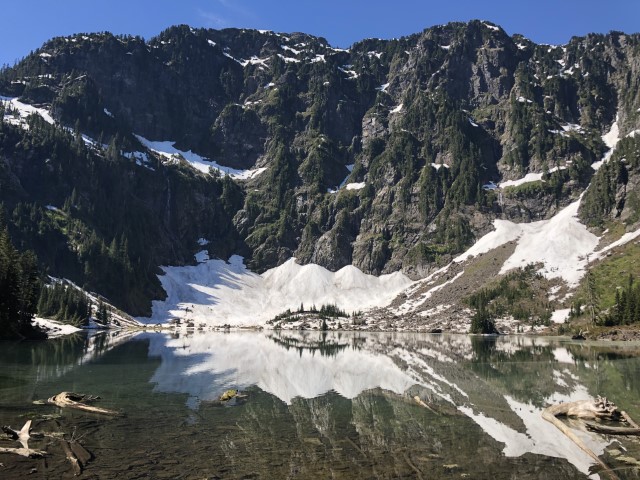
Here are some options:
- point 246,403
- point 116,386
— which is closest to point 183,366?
point 116,386

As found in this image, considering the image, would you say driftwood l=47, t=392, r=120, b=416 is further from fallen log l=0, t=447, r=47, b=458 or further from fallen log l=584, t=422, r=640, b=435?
fallen log l=584, t=422, r=640, b=435

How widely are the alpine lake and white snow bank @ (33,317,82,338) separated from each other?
65594mm

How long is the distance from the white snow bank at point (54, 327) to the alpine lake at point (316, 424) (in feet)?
215

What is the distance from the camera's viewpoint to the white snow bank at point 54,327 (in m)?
110

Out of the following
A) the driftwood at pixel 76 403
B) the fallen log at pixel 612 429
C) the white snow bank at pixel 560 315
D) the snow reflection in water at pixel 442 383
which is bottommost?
the snow reflection in water at pixel 442 383

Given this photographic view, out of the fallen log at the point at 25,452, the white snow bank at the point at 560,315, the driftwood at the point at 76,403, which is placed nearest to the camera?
the fallen log at the point at 25,452

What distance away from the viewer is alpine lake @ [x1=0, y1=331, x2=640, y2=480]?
59.9 feet

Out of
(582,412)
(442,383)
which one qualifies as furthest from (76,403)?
(442,383)

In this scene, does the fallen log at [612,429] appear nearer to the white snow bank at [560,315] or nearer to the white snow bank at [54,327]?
the white snow bank at [54,327]

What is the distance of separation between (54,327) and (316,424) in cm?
11183

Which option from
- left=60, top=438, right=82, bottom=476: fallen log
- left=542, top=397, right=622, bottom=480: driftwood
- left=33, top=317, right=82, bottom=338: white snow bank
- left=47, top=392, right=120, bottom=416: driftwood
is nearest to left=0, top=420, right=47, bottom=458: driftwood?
left=60, top=438, right=82, bottom=476: fallen log

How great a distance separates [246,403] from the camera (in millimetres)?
32531

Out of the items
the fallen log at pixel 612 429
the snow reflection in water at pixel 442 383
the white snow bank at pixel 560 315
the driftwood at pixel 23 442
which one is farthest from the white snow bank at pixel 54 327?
the white snow bank at pixel 560 315

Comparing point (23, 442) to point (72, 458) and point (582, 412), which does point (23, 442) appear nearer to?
point (72, 458)
